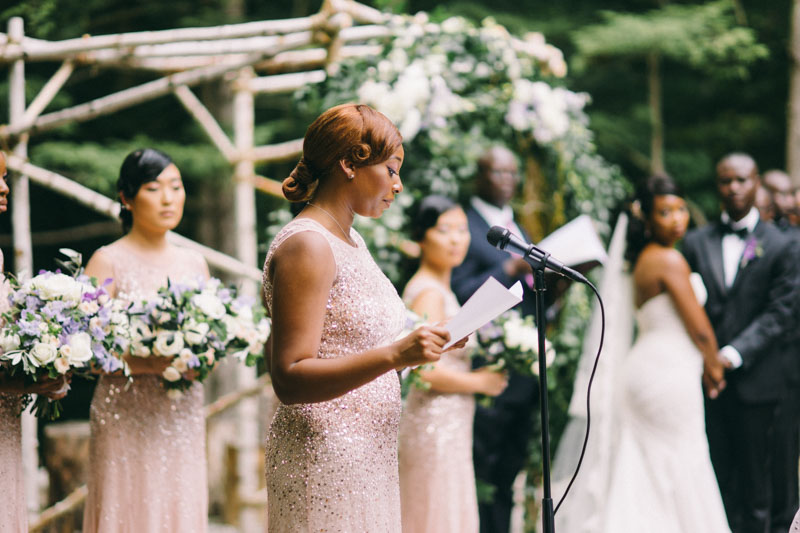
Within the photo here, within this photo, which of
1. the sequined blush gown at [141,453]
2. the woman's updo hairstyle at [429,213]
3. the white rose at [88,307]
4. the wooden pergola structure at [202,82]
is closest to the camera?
the white rose at [88,307]

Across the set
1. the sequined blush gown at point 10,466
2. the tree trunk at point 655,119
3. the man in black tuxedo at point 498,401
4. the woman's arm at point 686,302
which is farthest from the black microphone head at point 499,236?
the tree trunk at point 655,119

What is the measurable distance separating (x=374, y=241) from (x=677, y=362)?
1.85m

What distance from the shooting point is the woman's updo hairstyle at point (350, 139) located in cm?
272

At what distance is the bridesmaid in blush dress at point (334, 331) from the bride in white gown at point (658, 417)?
290 cm

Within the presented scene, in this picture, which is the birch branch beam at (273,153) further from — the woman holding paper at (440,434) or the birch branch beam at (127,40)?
the woman holding paper at (440,434)

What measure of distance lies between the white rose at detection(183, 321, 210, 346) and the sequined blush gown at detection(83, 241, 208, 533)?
0.78 feet

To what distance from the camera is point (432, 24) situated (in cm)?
625

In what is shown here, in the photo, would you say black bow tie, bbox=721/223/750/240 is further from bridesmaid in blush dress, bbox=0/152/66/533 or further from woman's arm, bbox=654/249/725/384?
bridesmaid in blush dress, bbox=0/152/66/533

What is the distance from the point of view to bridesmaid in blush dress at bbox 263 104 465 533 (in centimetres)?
259

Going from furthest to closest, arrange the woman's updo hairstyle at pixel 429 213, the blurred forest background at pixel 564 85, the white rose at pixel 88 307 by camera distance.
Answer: the blurred forest background at pixel 564 85 < the woman's updo hairstyle at pixel 429 213 < the white rose at pixel 88 307

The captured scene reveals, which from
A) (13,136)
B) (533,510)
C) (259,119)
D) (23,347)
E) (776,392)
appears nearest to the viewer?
(23,347)

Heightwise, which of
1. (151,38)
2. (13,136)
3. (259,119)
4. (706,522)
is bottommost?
(706,522)

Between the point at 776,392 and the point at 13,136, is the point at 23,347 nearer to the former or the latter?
the point at 13,136

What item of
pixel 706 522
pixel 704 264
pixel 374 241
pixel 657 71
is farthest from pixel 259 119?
pixel 706 522
